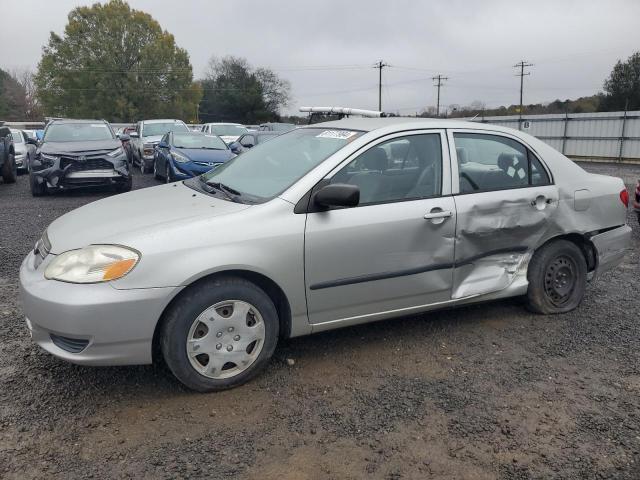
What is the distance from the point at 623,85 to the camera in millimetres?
40188

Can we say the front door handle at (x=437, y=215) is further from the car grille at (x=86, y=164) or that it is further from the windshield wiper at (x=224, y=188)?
the car grille at (x=86, y=164)

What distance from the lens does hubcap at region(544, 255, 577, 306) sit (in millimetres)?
4449

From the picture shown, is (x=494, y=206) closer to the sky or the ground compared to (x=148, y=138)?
closer to the ground

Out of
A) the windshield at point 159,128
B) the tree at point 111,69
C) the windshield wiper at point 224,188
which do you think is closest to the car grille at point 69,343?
the windshield wiper at point 224,188

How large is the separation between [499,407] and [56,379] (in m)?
2.68

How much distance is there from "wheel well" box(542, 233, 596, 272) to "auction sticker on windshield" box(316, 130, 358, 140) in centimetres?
187

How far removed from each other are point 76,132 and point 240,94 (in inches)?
2127

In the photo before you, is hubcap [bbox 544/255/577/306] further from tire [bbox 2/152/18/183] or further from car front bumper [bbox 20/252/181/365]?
tire [bbox 2/152/18/183]

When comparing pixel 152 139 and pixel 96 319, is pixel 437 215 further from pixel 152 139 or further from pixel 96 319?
pixel 152 139

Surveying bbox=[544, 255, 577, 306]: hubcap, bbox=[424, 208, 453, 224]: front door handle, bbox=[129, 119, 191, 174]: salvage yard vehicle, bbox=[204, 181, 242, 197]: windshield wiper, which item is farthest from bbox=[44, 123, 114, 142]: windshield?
bbox=[544, 255, 577, 306]: hubcap

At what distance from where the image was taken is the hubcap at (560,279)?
14.6ft

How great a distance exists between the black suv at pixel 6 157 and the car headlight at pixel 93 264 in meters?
11.2

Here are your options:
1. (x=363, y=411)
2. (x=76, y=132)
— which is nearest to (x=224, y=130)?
(x=76, y=132)

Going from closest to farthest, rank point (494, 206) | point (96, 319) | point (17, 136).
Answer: point (96, 319) → point (494, 206) → point (17, 136)
